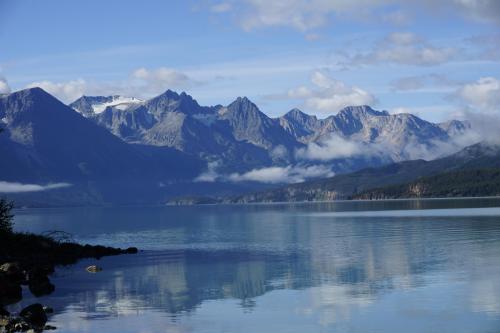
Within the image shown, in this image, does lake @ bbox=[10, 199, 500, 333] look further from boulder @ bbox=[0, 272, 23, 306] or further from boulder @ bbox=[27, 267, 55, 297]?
boulder @ bbox=[0, 272, 23, 306]

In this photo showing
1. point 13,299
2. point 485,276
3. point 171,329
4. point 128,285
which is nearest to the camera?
point 171,329

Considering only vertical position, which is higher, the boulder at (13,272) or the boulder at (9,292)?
the boulder at (13,272)

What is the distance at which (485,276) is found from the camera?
254 ft

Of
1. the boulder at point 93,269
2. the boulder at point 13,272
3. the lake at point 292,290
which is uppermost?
the boulder at point 13,272

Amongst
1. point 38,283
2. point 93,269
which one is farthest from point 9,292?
point 93,269

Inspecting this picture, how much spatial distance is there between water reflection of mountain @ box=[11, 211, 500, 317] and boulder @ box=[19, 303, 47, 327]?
5306 mm

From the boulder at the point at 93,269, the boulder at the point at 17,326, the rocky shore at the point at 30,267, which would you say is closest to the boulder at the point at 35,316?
the rocky shore at the point at 30,267

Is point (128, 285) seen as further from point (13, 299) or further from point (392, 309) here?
point (392, 309)

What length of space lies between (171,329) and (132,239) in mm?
117524

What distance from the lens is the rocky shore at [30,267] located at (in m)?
58.1

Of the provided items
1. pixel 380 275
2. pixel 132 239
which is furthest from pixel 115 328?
pixel 132 239

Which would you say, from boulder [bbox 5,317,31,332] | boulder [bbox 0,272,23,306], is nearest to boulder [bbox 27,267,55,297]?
boulder [bbox 0,272,23,306]

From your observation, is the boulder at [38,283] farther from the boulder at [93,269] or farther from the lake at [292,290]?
the boulder at [93,269]

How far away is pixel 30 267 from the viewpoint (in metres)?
90.8
